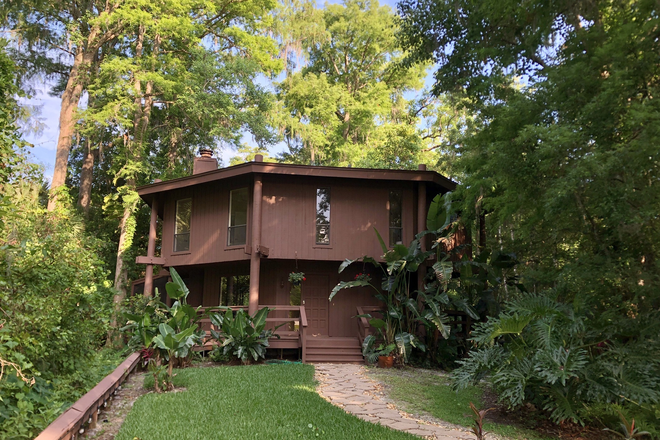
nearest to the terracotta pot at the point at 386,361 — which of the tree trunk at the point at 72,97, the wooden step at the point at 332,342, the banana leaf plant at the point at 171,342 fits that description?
the wooden step at the point at 332,342

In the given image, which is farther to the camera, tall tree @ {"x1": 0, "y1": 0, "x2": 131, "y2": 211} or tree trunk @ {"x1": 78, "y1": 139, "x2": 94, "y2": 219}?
tree trunk @ {"x1": 78, "y1": 139, "x2": 94, "y2": 219}

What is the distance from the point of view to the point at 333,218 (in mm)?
14297

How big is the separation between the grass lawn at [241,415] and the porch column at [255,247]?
4.39 meters

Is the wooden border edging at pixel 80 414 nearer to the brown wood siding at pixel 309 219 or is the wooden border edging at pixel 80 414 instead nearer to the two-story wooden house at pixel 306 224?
the two-story wooden house at pixel 306 224

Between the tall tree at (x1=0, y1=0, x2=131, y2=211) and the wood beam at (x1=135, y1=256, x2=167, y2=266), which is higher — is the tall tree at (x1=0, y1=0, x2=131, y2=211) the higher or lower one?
the higher one

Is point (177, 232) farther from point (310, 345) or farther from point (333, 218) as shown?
point (310, 345)

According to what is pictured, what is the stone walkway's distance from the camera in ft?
19.8

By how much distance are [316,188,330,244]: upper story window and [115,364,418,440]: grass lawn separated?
249 inches

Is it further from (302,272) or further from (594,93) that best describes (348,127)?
(594,93)

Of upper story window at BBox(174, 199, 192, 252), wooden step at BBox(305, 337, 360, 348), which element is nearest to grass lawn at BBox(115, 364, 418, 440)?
wooden step at BBox(305, 337, 360, 348)

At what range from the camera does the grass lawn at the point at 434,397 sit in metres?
6.27

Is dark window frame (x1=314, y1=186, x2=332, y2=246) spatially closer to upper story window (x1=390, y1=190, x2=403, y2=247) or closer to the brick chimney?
upper story window (x1=390, y1=190, x2=403, y2=247)

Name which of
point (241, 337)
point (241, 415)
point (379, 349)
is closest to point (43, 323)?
point (241, 415)

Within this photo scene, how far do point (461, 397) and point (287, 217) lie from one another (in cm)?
749
